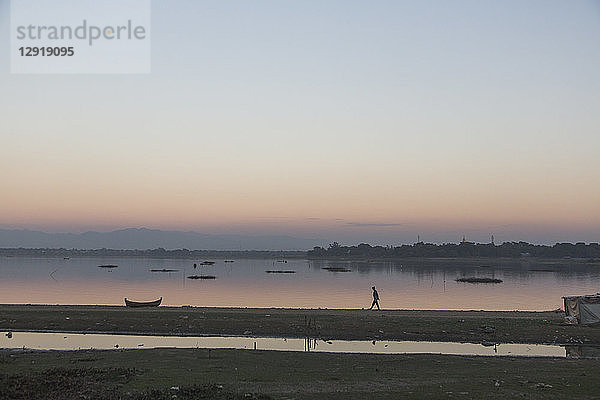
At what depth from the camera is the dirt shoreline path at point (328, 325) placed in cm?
3008

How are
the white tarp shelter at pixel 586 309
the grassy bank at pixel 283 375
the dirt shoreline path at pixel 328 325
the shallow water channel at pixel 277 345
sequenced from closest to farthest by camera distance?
the grassy bank at pixel 283 375
the shallow water channel at pixel 277 345
the dirt shoreline path at pixel 328 325
the white tarp shelter at pixel 586 309

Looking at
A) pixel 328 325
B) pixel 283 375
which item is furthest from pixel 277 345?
pixel 283 375

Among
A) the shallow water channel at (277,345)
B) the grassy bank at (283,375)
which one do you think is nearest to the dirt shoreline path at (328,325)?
the shallow water channel at (277,345)

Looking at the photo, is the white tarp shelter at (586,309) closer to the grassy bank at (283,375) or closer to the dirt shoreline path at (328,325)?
the dirt shoreline path at (328,325)

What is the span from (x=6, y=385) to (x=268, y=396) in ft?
23.0

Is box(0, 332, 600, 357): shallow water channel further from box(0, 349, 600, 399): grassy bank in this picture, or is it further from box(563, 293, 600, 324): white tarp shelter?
box(563, 293, 600, 324): white tarp shelter

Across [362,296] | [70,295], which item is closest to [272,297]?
[362,296]

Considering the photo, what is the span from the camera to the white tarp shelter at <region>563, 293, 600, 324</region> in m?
32.5

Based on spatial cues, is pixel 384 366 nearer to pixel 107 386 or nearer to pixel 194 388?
pixel 194 388

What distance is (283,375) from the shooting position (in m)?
17.8

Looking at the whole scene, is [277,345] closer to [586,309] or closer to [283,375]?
[283,375]

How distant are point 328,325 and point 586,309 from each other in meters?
15.2

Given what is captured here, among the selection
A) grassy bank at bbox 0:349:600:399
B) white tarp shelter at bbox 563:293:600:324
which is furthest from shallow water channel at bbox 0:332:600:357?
white tarp shelter at bbox 563:293:600:324

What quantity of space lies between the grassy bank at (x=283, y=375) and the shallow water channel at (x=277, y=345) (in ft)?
14.8
